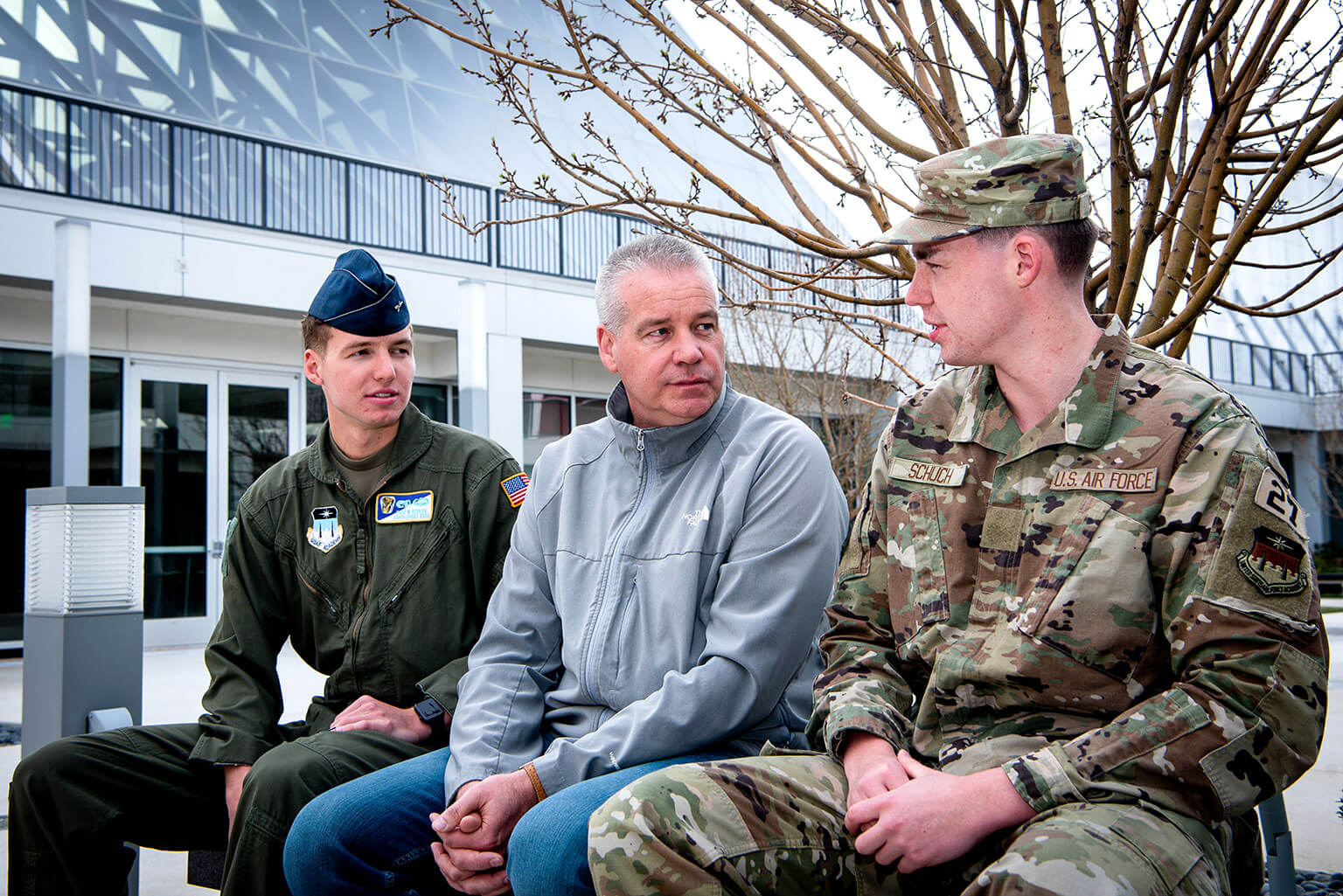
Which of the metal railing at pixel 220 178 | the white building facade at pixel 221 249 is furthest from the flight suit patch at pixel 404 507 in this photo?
the metal railing at pixel 220 178

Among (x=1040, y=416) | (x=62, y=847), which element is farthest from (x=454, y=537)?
(x=1040, y=416)

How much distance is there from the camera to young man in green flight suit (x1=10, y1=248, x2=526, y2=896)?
8.29 ft

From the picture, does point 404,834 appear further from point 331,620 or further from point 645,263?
point 645,263

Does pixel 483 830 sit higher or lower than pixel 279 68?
lower

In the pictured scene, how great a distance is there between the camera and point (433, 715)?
262cm

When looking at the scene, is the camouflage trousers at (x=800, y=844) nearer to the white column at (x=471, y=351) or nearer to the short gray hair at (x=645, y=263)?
the short gray hair at (x=645, y=263)

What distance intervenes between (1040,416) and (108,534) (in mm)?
2821

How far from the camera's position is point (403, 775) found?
229cm

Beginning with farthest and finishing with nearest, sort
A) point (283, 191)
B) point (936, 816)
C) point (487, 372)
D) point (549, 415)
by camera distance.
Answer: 1. point (283, 191)
2. point (549, 415)
3. point (487, 372)
4. point (936, 816)

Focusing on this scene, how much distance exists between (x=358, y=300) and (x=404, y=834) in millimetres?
1452

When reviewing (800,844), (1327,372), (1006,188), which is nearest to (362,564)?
(800,844)

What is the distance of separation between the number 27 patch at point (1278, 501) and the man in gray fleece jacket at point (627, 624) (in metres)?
0.87

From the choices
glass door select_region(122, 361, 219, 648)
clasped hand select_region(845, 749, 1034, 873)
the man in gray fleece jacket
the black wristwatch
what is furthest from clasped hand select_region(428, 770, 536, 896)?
glass door select_region(122, 361, 219, 648)

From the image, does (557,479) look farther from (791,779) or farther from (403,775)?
(791,779)
